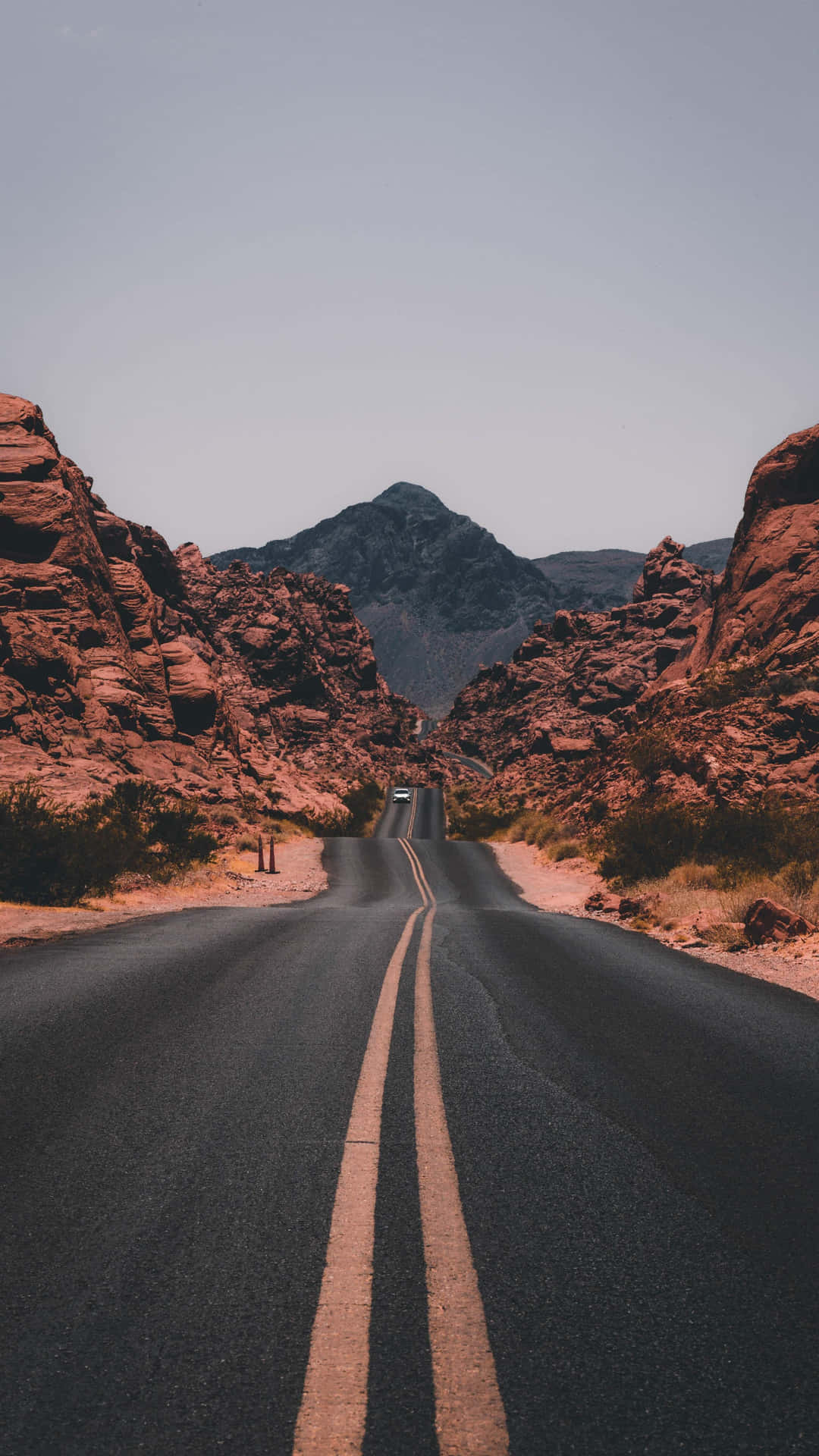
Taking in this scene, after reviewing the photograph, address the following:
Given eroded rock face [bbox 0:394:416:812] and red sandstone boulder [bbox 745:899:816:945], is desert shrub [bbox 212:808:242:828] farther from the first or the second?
red sandstone boulder [bbox 745:899:816:945]

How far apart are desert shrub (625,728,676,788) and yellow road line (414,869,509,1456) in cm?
2812

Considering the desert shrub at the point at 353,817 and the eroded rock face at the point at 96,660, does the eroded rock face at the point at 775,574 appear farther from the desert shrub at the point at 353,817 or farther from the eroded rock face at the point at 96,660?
the eroded rock face at the point at 96,660

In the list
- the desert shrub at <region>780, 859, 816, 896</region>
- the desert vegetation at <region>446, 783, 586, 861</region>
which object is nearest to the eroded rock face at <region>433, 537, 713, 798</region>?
the desert vegetation at <region>446, 783, 586, 861</region>

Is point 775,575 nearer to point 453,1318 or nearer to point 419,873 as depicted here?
point 419,873

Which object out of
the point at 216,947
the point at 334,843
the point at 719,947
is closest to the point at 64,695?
the point at 334,843

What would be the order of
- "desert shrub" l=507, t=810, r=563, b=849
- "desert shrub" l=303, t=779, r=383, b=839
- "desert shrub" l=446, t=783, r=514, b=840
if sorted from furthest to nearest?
1. "desert shrub" l=446, t=783, r=514, b=840
2. "desert shrub" l=303, t=779, r=383, b=839
3. "desert shrub" l=507, t=810, r=563, b=849

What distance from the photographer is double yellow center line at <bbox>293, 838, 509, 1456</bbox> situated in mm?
1794

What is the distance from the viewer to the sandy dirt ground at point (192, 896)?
1050 cm

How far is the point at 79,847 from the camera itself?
15.2 metres

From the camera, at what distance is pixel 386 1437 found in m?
1.77

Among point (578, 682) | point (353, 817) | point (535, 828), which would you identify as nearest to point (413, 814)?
point (353, 817)

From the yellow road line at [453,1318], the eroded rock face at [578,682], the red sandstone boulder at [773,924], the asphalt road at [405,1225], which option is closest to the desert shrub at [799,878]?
the red sandstone boulder at [773,924]

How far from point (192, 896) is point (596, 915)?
9815 mm

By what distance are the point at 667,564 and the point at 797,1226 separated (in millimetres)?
89233
